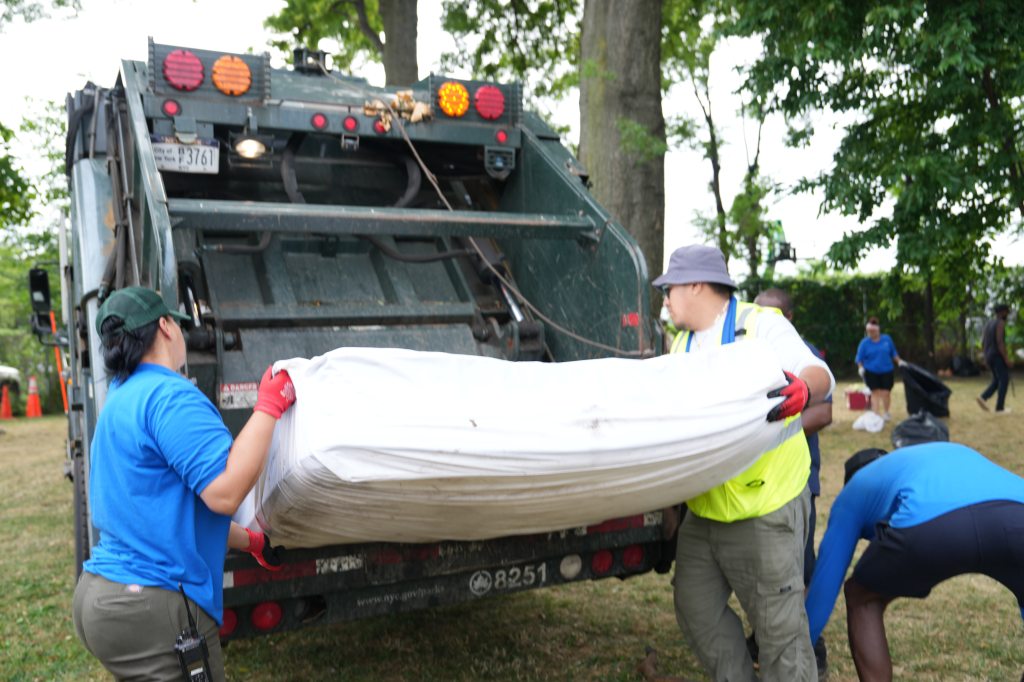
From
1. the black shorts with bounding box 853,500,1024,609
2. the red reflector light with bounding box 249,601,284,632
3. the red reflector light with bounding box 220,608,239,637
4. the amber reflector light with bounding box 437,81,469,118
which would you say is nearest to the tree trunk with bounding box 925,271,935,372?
the amber reflector light with bounding box 437,81,469,118

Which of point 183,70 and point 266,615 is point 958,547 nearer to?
point 266,615

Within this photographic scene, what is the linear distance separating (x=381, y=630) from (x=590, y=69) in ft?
16.8

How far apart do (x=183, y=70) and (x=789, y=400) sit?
8.59ft

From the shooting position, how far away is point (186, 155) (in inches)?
153

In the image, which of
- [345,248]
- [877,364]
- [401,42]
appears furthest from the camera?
[401,42]

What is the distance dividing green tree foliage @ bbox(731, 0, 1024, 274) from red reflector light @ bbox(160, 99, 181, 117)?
482cm

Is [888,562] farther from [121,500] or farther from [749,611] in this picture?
[121,500]

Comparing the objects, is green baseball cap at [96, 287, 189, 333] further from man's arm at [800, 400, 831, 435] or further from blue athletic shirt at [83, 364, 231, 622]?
man's arm at [800, 400, 831, 435]

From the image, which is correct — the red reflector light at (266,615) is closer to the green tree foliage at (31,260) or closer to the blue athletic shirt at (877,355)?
the blue athletic shirt at (877,355)

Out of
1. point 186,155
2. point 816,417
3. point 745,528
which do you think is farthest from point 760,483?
point 186,155

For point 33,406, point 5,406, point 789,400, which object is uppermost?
point 789,400

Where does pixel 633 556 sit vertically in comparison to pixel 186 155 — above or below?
below

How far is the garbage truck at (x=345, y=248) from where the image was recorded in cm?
318

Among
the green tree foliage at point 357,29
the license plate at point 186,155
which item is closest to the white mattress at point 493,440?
the license plate at point 186,155
